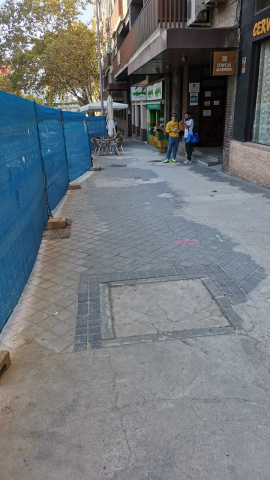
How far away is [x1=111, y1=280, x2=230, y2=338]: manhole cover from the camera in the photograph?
355cm

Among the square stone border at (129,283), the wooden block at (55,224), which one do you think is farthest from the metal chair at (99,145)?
the square stone border at (129,283)

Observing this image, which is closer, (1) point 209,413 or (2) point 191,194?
(1) point 209,413

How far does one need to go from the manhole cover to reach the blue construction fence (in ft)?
3.83

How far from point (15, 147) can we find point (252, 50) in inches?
291

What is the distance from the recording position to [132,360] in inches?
122

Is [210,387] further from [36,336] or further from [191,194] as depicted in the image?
[191,194]

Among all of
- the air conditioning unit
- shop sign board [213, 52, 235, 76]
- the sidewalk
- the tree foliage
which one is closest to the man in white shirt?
the air conditioning unit

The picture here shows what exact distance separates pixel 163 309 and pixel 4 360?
1.67m

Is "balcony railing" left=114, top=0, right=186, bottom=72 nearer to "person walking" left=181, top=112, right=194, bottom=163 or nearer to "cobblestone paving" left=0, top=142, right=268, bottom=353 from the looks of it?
"person walking" left=181, top=112, right=194, bottom=163

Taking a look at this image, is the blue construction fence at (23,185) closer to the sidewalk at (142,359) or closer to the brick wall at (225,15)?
the sidewalk at (142,359)

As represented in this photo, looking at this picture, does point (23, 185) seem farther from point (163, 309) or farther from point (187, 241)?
point (187, 241)

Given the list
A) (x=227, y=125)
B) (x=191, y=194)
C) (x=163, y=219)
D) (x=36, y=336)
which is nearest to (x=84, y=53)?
(x=227, y=125)

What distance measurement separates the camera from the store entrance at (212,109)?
591 inches

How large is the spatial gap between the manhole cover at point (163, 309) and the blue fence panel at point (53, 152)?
3874 millimetres
